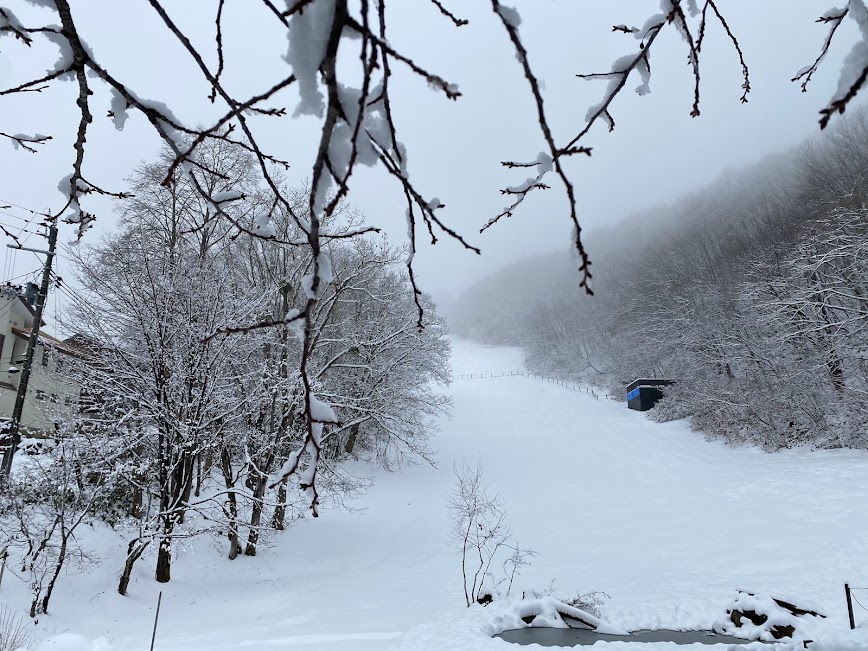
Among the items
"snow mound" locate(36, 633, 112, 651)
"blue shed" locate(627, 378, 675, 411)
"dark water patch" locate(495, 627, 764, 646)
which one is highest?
"blue shed" locate(627, 378, 675, 411)

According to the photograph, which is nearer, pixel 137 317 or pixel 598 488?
pixel 137 317

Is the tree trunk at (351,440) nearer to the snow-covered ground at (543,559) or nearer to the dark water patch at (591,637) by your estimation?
the snow-covered ground at (543,559)

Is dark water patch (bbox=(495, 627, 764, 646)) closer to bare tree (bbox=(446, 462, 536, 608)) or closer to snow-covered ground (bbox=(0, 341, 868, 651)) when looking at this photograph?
snow-covered ground (bbox=(0, 341, 868, 651))

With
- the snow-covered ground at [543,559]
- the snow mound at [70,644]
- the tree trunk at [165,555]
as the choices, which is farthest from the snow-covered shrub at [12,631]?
the tree trunk at [165,555]

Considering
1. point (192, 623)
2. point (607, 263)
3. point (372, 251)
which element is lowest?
point (192, 623)

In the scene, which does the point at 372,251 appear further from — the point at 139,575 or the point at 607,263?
the point at 607,263

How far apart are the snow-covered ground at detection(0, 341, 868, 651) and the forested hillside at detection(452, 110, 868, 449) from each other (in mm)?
A: 2030

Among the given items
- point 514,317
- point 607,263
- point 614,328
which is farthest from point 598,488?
point 514,317

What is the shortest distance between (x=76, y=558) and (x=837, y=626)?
1194 cm

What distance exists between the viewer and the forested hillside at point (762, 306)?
15680mm

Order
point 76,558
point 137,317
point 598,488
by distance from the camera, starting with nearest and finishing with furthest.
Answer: point 76,558 < point 137,317 < point 598,488

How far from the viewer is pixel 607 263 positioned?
50.8 metres

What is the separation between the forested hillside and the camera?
617 inches

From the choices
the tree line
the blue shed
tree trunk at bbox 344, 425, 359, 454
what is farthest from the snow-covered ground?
the blue shed
